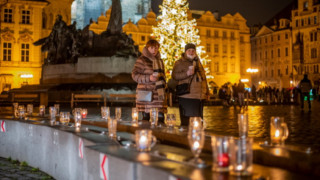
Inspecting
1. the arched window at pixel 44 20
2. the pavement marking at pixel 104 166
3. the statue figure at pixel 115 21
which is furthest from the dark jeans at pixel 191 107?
the arched window at pixel 44 20

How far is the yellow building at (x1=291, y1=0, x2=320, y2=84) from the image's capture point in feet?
200

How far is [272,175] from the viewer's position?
2.24 meters

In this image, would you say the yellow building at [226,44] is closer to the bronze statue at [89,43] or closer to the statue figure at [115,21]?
the bronze statue at [89,43]

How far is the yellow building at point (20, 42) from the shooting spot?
4509 centimetres

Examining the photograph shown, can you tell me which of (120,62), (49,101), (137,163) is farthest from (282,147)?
(49,101)

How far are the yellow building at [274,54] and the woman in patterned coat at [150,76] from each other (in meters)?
64.0

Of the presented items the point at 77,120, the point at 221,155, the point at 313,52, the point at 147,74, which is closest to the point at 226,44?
the point at 313,52

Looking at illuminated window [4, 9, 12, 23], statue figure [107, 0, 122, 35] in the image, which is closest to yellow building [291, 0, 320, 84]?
illuminated window [4, 9, 12, 23]

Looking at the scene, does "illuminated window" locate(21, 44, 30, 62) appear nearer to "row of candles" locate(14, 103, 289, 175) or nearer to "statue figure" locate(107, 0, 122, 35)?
"statue figure" locate(107, 0, 122, 35)

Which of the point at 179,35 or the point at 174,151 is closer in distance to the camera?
the point at 174,151

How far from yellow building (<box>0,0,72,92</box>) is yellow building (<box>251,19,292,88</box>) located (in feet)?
128

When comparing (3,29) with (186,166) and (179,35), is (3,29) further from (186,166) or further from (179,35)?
(186,166)

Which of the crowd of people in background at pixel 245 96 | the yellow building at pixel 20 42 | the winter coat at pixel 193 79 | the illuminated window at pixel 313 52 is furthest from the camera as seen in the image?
the illuminated window at pixel 313 52

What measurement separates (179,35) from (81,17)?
48.7m
